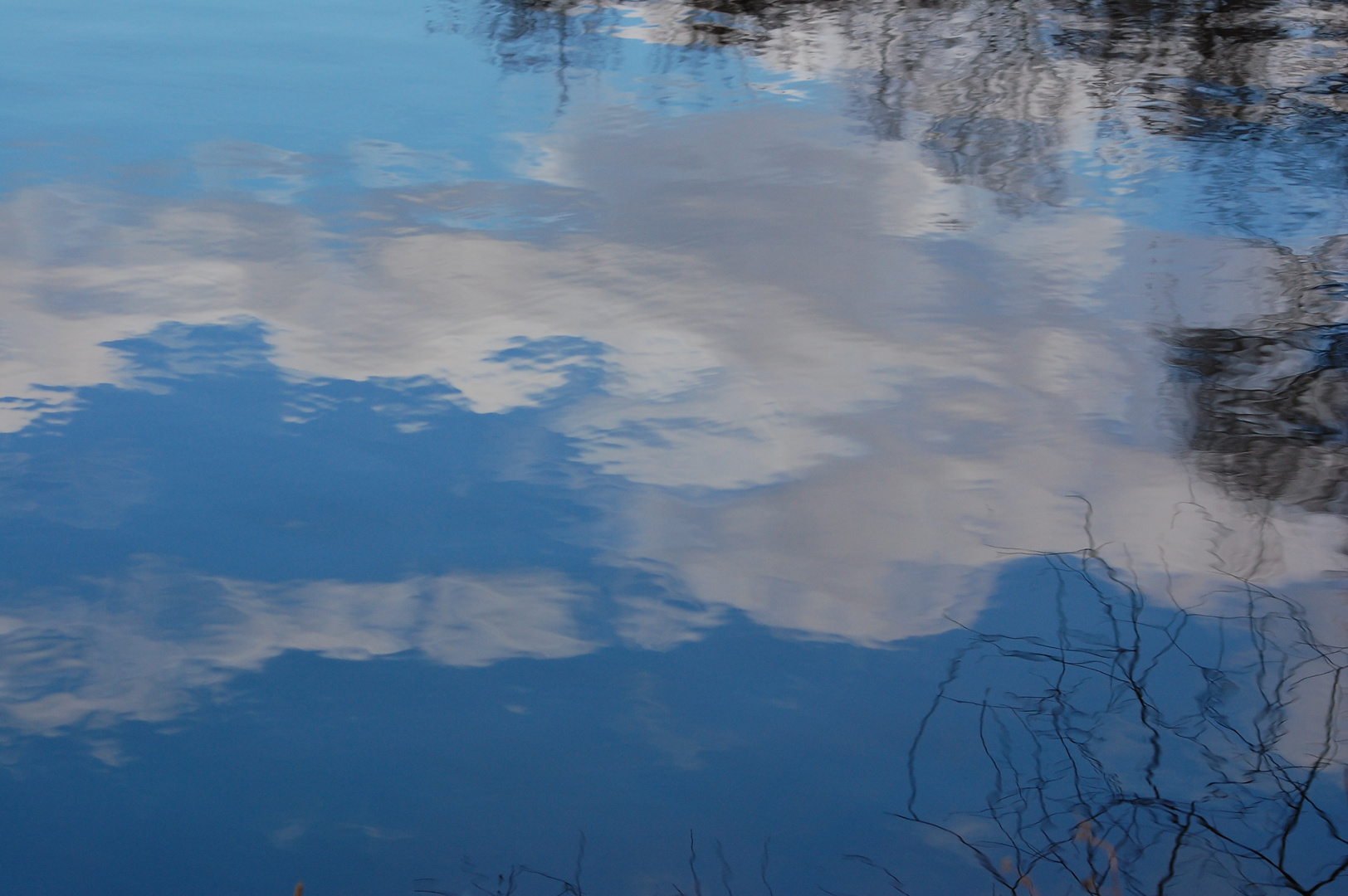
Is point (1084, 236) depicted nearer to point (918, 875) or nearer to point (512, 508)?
point (512, 508)

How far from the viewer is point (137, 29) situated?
5613 mm

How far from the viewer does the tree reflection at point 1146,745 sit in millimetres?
1890

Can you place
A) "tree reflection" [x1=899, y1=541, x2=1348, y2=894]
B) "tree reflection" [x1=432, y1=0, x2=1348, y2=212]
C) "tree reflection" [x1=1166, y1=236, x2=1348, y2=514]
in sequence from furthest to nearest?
"tree reflection" [x1=432, y1=0, x2=1348, y2=212] < "tree reflection" [x1=1166, y1=236, x2=1348, y2=514] < "tree reflection" [x1=899, y1=541, x2=1348, y2=894]

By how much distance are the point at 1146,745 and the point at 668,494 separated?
3.82 ft

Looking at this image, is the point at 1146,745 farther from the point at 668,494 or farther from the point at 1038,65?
the point at 1038,65

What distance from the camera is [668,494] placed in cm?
269

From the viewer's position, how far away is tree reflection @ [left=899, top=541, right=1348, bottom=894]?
1.89m

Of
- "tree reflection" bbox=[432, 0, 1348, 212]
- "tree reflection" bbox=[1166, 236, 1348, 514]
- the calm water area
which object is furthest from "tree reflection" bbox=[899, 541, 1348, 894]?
"tree reflection" bbox=[432, 0, 1348, 212]

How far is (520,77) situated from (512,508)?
10.0ft

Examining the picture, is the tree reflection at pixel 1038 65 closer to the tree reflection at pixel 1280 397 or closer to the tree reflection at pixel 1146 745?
the tree reflection at pixel 1280 397

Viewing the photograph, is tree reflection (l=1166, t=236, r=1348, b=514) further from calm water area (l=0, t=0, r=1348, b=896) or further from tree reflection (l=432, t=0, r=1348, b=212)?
tree reflection (l=432, t=0, r=1348, b=212)

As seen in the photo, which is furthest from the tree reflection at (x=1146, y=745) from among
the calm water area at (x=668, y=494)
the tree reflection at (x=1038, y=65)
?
the tree reflection at (x=1038, y=65)

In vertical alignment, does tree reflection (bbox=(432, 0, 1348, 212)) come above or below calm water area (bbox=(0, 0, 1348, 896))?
above

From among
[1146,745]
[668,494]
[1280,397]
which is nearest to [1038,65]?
[1280,397]
